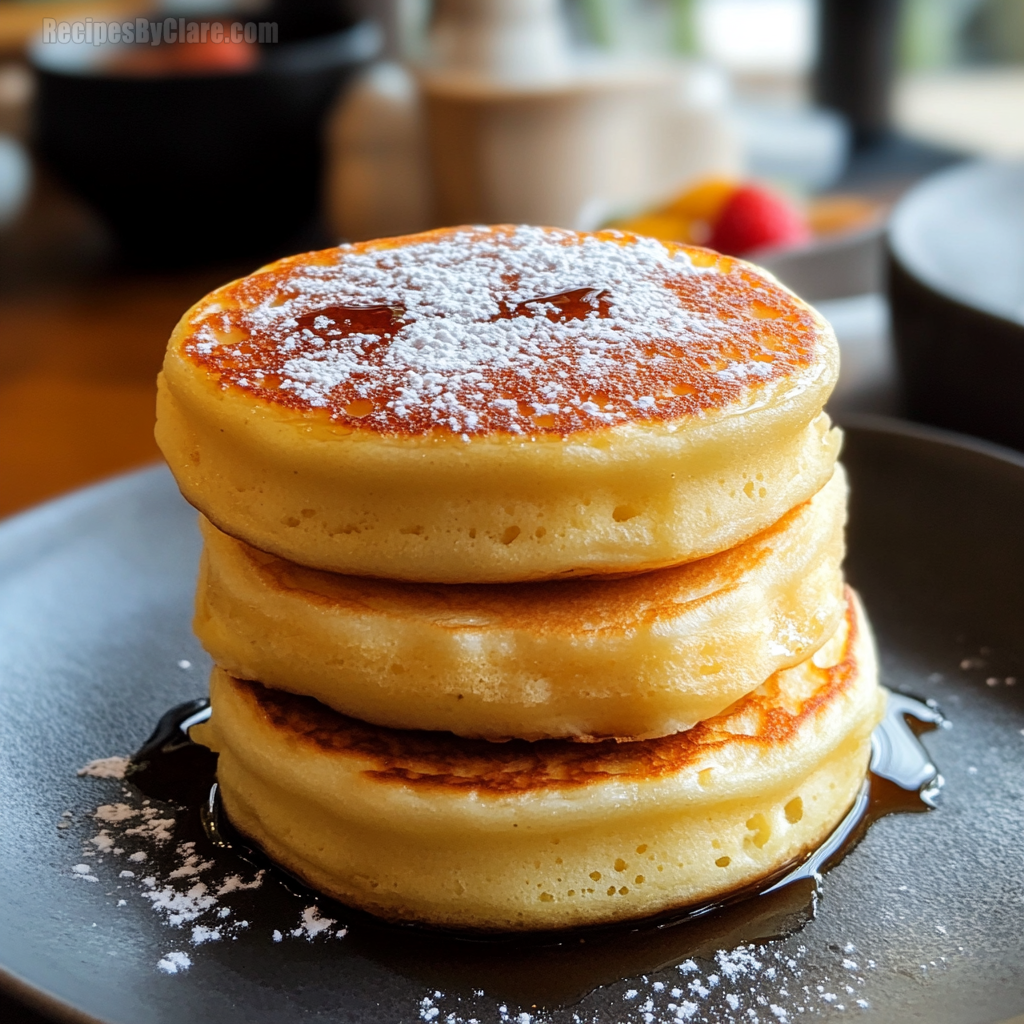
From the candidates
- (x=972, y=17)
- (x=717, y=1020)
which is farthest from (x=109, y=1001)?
(x=972, y=17)

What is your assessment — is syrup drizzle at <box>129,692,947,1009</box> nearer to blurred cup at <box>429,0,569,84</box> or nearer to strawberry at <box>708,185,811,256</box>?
strawberry at <box>708,185,811,256</box>

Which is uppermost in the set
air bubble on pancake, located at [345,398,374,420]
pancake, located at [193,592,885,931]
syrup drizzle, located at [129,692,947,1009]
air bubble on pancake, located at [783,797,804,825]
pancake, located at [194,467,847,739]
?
air bubble on pancake, located at [345,398,374,420]

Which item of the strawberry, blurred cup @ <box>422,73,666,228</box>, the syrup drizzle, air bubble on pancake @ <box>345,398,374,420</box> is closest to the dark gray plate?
the syrup drizzle

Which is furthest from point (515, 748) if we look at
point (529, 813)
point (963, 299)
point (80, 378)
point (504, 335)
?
point (80, 378)

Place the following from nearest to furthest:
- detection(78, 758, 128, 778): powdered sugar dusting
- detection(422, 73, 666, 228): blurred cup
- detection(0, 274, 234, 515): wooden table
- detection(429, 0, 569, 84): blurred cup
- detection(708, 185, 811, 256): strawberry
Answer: detection(78, 758, 128, 778): powdered sugar dusting → detection(0, 274, 234, 515): wooden table → detection(708, 185, 811, 256): strawberry → detection(422, 73, 666, 228): blurred cup → detection(429, 0, 569, 84): blurred cup

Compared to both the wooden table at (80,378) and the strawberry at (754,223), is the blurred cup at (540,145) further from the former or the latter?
the wooden table at (80,378)

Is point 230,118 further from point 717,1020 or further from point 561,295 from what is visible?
point 717,1020

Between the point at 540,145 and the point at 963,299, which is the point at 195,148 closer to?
the point at 540,145
